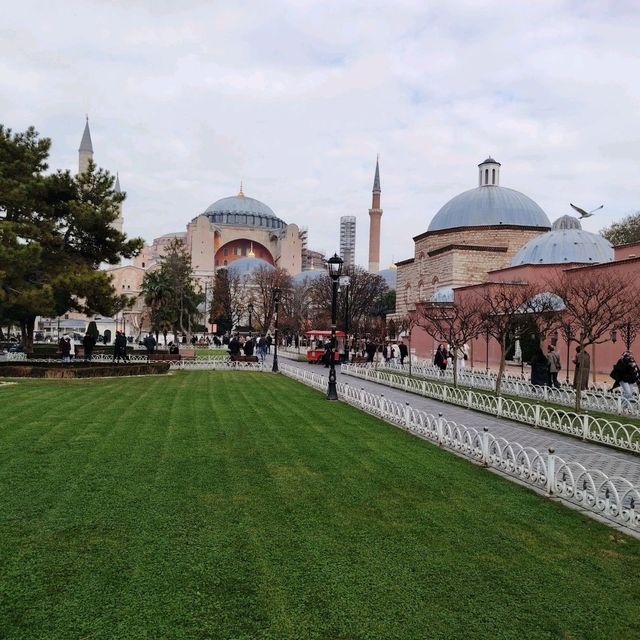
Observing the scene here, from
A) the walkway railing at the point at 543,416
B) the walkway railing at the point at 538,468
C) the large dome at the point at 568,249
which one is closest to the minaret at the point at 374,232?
the large dome at the point at 568,249

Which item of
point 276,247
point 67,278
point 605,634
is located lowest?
point 605,634

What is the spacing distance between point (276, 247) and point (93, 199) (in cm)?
6815

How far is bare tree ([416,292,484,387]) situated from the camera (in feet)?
63.1

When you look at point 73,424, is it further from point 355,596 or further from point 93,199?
point 93,199

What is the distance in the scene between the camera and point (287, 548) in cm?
459

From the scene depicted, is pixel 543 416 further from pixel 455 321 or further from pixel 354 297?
pixel 354 297

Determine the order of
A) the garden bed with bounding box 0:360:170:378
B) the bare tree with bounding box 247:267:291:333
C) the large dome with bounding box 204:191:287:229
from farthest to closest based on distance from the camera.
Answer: the large dome with bounding box 204:191:287:229 → the bare tree with bounding box 247:267:291:333 → the garden bed with bounding box 0:360:170:378

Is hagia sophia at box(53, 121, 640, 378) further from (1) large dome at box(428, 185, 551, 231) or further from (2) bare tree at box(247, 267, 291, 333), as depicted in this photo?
(2) bare tree at box(247, 267, 291, 333)

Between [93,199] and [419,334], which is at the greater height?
[93,199]

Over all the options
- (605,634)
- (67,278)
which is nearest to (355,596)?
(605,634)

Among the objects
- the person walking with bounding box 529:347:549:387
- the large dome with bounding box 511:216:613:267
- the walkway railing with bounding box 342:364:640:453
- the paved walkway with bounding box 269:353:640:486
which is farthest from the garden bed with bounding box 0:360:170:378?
the large dome with bounding box 511:216:613:267

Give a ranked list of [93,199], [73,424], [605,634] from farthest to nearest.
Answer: [93,199]
[73,424]
[605,634]

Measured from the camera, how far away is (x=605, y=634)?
3.51 metres

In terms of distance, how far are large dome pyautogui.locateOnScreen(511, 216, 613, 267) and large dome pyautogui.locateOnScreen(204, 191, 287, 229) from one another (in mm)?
62313
